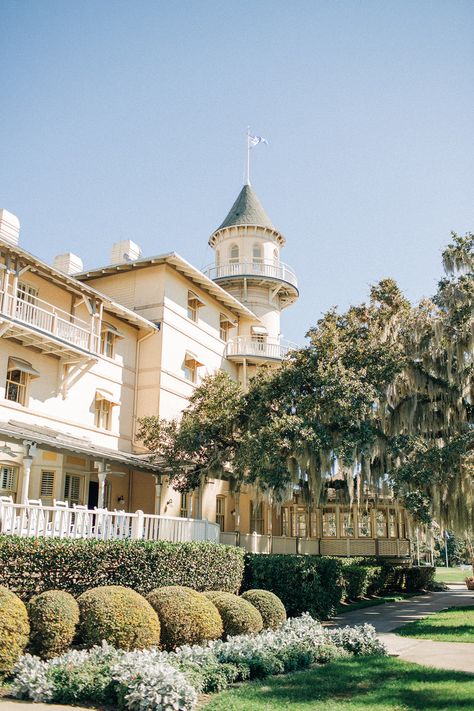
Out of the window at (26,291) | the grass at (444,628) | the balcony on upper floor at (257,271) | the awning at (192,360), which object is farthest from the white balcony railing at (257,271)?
the grass at (444,628)

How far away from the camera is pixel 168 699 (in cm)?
735

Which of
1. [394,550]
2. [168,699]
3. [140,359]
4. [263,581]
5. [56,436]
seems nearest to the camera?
[168,699]

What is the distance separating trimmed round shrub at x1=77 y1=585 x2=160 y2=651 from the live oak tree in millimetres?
9350

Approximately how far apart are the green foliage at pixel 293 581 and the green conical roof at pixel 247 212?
76.5 ft

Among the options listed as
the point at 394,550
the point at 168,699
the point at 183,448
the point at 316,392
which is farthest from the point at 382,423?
the point at 168,699

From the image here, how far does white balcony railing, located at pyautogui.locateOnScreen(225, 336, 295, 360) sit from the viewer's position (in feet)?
108

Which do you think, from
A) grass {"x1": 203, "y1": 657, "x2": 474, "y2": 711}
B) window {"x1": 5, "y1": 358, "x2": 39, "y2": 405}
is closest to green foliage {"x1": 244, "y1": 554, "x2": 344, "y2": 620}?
grass {"x1": 203, "y1": 657, "x2": 474, "y2": 711}

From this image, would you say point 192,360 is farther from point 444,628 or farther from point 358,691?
point 358,691

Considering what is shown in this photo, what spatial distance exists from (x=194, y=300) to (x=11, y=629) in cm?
2233

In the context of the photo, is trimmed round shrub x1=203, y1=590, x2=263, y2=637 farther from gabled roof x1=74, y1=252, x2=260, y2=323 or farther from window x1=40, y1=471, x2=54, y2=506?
gabled roof x1=74, y1=252, x2=260, y2=323

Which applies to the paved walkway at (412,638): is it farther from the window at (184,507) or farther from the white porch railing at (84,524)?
the window at (184,507)

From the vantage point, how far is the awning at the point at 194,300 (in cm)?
2970

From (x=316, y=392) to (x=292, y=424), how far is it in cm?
138

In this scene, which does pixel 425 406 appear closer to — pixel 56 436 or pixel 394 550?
pixel 394 550
